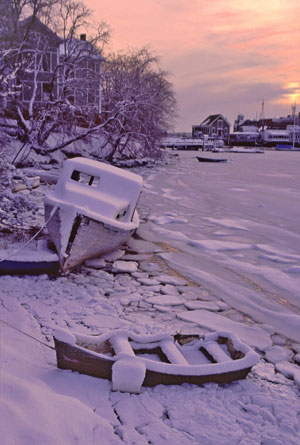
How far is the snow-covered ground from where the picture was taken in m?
3.04

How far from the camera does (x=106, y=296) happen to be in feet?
20.2

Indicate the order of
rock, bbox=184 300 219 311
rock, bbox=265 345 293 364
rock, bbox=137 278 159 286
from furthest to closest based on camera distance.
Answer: rock, bbox=137 278 159 286, rock, bbox=184 300 219 311, rock, bbox=265 345 293 364

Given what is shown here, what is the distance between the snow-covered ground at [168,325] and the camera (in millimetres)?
3035

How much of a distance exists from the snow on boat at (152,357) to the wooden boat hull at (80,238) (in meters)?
2.87

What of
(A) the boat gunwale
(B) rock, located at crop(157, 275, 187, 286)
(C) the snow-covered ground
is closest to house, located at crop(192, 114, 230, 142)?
(C) the snow-covered ground

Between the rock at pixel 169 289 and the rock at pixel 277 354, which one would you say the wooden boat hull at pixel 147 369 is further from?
the rock at pixel 169 289

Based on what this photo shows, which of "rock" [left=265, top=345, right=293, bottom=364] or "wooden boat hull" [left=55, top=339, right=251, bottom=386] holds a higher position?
"wooden boat hull" [left=55, top=339, right=251, bottom=386]

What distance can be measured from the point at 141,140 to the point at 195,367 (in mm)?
26273

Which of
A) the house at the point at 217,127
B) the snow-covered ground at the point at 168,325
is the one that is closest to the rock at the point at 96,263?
the snow-covered ground at the point at 168,325

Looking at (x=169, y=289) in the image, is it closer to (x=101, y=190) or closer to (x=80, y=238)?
(x=80, y=238)

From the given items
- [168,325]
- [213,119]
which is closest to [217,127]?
[213,119]

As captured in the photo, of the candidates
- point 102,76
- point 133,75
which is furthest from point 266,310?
point 133,75

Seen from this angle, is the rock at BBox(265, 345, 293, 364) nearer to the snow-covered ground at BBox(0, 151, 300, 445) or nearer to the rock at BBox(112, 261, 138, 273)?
the snow-covered ground at BBox(0, 151, 300, 445)

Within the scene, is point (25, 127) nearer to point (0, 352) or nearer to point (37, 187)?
point (37, 187)
